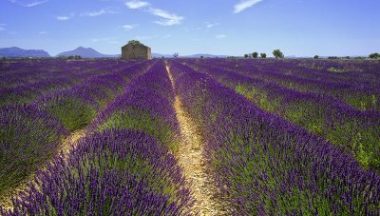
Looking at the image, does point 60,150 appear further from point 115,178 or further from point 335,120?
point 335,120

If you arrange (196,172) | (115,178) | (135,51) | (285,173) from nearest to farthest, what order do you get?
(115,178), (285,173), (196,172), (135,51)

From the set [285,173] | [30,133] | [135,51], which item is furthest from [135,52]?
[285,173]

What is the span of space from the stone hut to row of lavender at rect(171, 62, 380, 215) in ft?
162

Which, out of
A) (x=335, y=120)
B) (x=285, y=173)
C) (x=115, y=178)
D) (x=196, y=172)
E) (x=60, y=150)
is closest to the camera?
(x=115, y=178)

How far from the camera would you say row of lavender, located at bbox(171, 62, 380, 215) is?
1.85 metres

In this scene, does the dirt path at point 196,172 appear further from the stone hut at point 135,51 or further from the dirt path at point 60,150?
the stone hut at point 135,51

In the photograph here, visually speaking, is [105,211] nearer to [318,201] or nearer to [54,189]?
[54,189]

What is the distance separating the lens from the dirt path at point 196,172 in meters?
3.06

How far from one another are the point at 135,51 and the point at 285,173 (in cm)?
5205

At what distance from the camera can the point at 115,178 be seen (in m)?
2.03

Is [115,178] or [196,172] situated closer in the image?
[115,178]

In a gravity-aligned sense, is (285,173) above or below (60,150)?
above

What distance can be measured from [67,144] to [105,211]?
3823 millimetres

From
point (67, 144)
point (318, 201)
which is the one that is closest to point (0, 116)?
point (67, 144)
